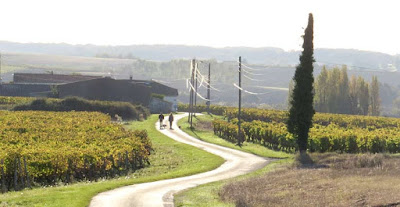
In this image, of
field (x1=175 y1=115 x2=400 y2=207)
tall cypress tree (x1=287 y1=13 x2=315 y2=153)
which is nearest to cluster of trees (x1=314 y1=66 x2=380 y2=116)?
tall cypress tree (x1=287 y1=13 x2=315 y2=153)

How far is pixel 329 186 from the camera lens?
28.5m

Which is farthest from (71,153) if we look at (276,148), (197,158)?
(276,148)

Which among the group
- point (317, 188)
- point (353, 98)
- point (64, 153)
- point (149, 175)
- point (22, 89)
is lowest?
point (353, 98)

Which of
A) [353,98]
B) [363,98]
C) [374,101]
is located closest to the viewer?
[363,98]

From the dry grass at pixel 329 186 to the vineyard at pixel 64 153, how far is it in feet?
32.3

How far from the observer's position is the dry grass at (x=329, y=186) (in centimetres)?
2425

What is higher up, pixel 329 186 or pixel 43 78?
pixel 43 78

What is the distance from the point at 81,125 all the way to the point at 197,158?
15.0 meters

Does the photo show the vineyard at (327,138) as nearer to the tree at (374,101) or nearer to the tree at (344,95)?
the tree at (344,95)

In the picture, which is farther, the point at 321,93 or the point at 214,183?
the point at 321,93

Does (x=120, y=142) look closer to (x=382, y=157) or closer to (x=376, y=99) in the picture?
(x=382, y=157)

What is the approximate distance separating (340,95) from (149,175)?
103 metres

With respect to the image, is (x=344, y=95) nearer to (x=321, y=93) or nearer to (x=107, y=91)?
(x=321, y=93)

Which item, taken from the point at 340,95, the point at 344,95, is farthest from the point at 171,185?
the point at 344,95
